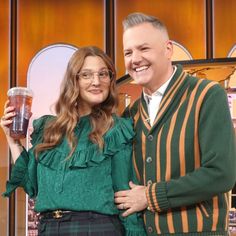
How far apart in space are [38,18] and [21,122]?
287 cm

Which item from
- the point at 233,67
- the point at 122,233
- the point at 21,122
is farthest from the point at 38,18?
the point at 122,233

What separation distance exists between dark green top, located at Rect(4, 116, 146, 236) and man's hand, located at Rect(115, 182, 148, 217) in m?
0.02

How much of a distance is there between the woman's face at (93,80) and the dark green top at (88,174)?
4.5 inches

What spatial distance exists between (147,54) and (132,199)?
1.65 feet

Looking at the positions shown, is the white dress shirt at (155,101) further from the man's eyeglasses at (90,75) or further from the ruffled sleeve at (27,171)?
the ruffled sleeve at (27,171)

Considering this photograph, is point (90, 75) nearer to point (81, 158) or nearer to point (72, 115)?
point (72, 115)

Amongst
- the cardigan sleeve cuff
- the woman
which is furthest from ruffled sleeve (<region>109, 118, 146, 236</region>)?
the cardigan sleeve cuff

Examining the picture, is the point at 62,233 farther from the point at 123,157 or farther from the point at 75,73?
the point at 75,73

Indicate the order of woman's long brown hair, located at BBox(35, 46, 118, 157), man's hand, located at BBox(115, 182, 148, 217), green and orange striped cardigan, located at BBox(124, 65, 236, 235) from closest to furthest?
green and orange striped cardigan, located at BBox(124, 65, 236, 235), man's hand, located at BBox(115, 182, 148, 217), woman's long brown hair, located at BBox(35, 46, 118, 157)

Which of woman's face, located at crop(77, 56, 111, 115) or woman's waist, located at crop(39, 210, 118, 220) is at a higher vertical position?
woman's face, located at crop(77, 56, 111, 115)

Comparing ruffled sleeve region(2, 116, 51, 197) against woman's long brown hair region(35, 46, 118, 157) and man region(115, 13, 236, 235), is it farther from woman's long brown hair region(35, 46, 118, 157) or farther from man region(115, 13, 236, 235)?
man region(115, 13, 236, 235)

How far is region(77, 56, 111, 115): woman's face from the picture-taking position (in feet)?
6.64

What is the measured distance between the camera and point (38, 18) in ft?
15.7

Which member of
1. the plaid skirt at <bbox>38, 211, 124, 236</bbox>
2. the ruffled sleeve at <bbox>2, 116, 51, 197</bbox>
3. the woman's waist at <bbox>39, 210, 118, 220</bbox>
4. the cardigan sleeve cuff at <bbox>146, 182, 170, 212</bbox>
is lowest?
the plaid skirt at <bbox>38, 211, 124, 236</bbox>
